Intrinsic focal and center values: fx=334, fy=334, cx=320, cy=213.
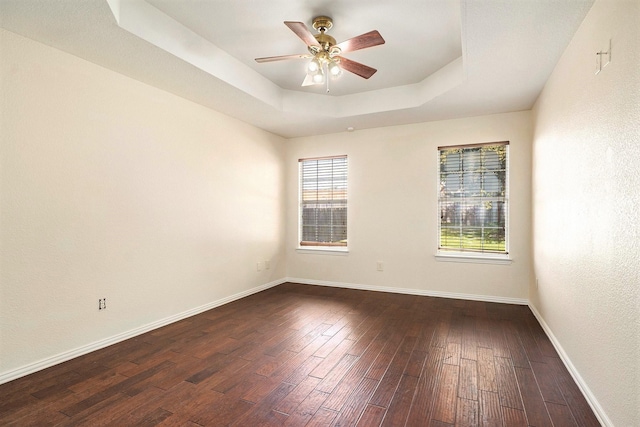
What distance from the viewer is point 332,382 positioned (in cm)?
232

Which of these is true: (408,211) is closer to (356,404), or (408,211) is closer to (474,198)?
(474,198)

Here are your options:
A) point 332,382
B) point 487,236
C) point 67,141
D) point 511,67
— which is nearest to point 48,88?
point 67,141

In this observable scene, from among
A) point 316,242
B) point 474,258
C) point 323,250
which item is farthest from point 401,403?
point 316,242

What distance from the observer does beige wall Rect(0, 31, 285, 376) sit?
2422mm

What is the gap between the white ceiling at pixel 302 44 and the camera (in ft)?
7.40

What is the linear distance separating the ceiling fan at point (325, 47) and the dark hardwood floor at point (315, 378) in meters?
2.42

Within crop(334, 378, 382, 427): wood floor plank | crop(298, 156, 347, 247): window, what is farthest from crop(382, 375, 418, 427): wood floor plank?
crop(298, 156, 347, 247): window

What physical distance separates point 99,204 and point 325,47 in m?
2.36

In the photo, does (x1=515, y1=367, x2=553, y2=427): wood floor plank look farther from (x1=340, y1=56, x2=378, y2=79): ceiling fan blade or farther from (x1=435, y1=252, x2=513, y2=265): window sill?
(x1=340, y1=56, x2=378, y2=79): ceiling fan blade

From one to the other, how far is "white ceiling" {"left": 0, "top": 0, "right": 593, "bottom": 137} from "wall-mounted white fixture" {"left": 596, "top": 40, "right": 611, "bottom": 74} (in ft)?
1.29

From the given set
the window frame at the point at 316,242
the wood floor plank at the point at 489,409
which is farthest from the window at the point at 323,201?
the wood floor plank at the point at 489,409

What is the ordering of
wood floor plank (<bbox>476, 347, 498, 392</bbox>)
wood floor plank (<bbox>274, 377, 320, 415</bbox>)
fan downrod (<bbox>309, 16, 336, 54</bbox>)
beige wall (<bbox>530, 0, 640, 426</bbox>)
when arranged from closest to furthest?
beige wall (<bbox>530, 0, 640, 426</bbox>) → wood floor plank (<bbox>274, 377, 320, 415</bbox>) → wood floor plank (<bbox>476, 347, 498, 392</bbox>) → fan downrod (<bbox>309, 16, 336, 54</bbox>)

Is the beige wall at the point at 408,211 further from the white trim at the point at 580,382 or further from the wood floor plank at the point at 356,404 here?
the wood floor plank at the point at 356,404

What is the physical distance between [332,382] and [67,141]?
2.79 meters
